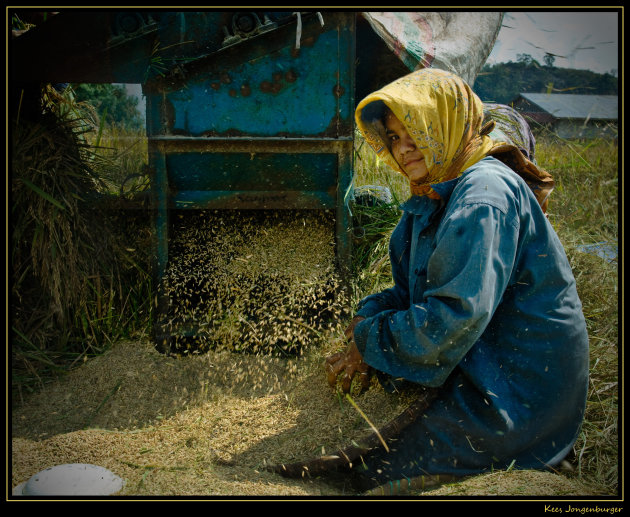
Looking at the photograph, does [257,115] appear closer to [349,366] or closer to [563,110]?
[349,366]

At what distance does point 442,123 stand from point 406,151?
7.6 inches

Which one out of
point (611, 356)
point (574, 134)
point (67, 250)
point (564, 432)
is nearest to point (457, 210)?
point (564, 432)

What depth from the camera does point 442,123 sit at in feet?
6.23

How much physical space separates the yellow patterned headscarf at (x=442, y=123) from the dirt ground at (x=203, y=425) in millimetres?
1027

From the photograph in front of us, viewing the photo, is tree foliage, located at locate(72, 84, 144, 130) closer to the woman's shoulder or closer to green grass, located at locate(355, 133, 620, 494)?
green grass, located at locate(355, 133, 620, 494)

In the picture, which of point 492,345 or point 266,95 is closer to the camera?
point 492,345

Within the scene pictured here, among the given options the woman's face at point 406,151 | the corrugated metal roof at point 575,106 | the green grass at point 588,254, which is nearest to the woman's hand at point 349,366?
the woman's face at point 406,151

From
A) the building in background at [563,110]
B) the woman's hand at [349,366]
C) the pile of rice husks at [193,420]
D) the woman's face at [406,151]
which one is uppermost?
the woman's face at [406,151]

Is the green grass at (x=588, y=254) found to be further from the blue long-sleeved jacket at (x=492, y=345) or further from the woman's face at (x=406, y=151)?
the woman's face at (x=406, y=151)

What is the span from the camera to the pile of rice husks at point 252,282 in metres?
2.86

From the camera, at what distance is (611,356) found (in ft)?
8.84

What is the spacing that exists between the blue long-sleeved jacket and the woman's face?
17cm

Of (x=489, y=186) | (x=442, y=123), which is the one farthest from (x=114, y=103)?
(x=489, y=186)
